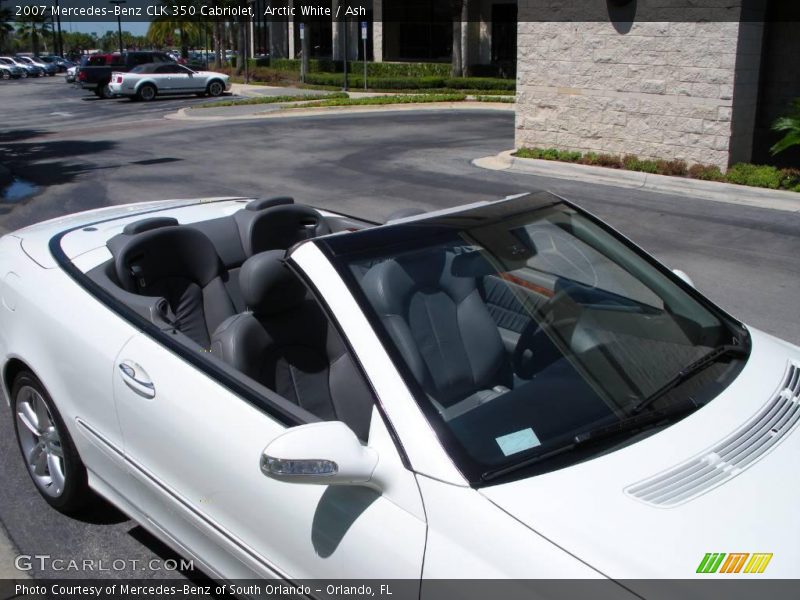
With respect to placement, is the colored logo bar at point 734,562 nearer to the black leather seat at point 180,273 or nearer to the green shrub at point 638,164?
the black leather seat at point 180,273

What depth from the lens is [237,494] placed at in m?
2.93

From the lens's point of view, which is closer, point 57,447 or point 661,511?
point 661,511

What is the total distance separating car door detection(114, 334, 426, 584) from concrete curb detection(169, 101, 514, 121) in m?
23.0

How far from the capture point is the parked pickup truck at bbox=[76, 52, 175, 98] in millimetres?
37031

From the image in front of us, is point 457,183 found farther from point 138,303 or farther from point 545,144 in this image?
point 138,303

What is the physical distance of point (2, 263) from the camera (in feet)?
14.4

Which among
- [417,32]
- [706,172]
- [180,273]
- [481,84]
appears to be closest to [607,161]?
[706,172]

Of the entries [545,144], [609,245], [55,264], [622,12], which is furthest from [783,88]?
[55,264]

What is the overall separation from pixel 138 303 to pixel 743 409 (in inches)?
95.1

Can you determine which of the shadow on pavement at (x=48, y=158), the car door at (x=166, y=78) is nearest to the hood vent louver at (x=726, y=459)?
the shadow on pavement at (x=48, y=158)

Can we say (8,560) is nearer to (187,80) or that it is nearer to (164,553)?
(164,553)

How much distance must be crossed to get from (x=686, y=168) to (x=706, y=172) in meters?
0.44

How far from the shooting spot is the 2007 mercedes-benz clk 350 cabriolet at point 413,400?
7.77 ft

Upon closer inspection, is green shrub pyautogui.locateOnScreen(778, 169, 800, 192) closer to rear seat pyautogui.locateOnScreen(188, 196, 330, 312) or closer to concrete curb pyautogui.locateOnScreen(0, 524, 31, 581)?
rear seat pyautogui.locateOnScreen(188, 196, 330, 312)
